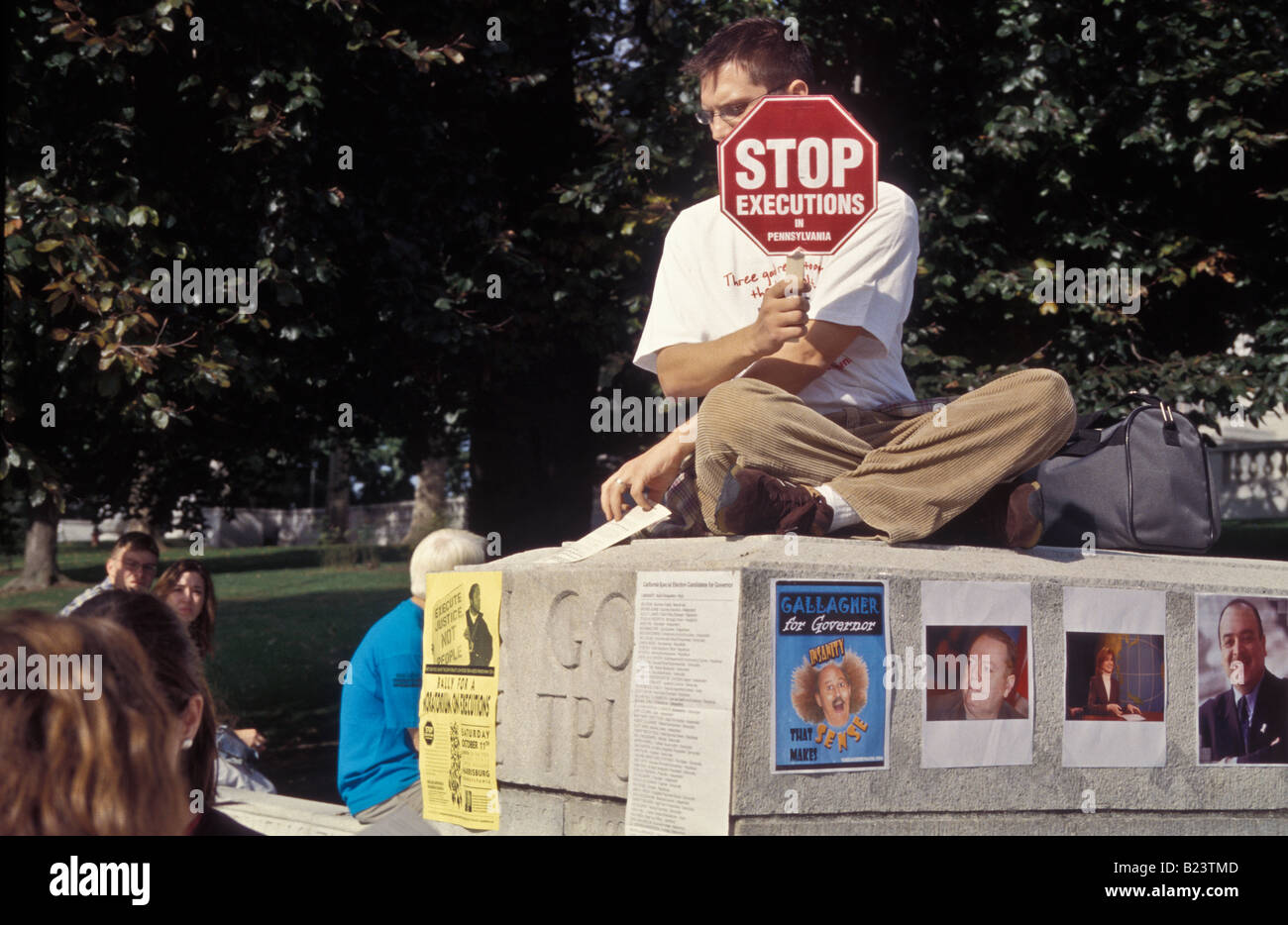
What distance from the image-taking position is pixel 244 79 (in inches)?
278

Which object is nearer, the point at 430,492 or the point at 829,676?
the point at 829,676

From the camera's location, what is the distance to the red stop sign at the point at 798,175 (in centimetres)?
330

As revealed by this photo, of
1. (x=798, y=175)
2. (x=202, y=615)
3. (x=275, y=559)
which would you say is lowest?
(x=202, y=615)

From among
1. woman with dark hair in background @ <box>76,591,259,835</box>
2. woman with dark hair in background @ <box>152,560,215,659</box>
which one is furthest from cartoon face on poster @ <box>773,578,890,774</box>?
woman with dark hair in background @ <box>152,560,215,659</box>

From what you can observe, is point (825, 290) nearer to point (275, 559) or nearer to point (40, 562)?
point (40, 562)

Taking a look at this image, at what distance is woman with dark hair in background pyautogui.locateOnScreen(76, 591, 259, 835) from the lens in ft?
6.48

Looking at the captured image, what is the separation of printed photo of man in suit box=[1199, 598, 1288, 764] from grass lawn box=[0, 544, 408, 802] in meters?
3.02

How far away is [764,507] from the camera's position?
330cm

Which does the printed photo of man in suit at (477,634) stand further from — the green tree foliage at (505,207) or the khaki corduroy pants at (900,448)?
the green tree foliage at (505,207)

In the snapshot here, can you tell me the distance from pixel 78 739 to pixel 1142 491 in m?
3.11

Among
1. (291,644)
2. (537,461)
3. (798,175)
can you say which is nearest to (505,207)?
(537,461)

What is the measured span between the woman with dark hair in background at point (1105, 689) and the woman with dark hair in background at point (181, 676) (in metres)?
2.24
